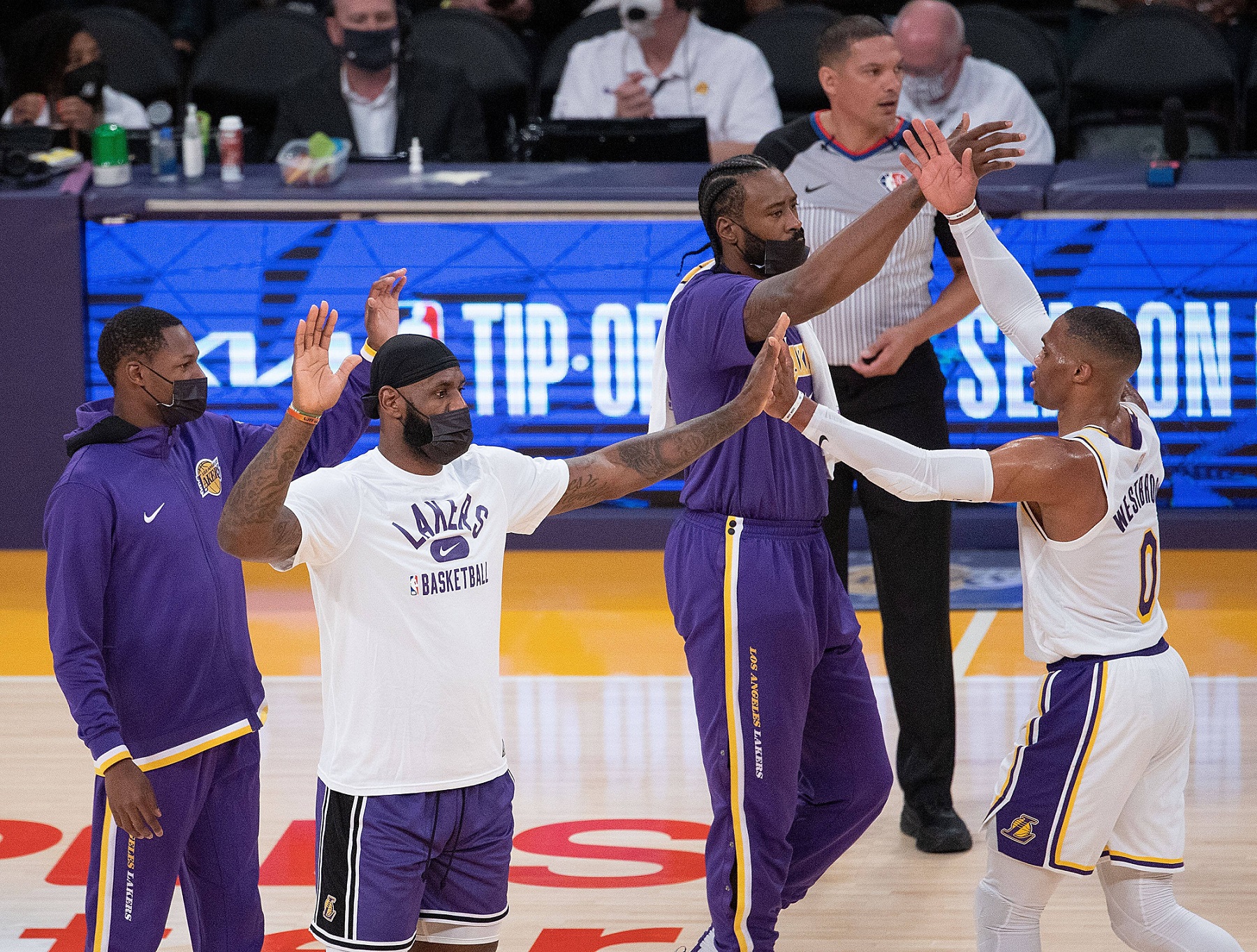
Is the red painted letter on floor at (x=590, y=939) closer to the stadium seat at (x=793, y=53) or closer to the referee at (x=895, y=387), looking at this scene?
the referee at (x=895, y=387)

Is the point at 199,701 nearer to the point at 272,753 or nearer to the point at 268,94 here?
the point at 272,753

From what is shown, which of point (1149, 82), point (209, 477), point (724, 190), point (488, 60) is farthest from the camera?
point (488, 60)

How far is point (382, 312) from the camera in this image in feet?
13.7

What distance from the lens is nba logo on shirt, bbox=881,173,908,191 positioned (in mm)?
5289

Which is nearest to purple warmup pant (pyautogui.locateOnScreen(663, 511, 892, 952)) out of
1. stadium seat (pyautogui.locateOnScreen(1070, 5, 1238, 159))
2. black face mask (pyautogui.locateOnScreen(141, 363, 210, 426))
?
black face mask (pyautogui.locateOnScreen(141, 363, 210, 426))

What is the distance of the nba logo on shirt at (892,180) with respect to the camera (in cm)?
529

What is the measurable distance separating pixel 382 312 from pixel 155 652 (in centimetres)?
96

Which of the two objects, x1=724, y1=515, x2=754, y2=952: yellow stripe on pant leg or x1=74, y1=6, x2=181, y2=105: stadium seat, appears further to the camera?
x1=74, y1=6, x2=181, y2=105: stadium seat

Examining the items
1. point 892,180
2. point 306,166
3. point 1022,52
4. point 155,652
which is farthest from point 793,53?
point 155,652

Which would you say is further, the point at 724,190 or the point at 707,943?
the point at 707,943

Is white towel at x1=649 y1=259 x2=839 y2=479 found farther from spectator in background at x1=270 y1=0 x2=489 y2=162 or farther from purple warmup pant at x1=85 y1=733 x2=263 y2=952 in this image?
spectator in background at x1=270 y1=0 x2=489 y2=162

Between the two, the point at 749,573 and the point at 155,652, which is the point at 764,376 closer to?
the point at 749,573

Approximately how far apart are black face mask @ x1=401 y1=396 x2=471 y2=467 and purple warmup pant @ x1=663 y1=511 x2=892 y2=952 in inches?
38.9

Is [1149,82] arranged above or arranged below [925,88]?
above
